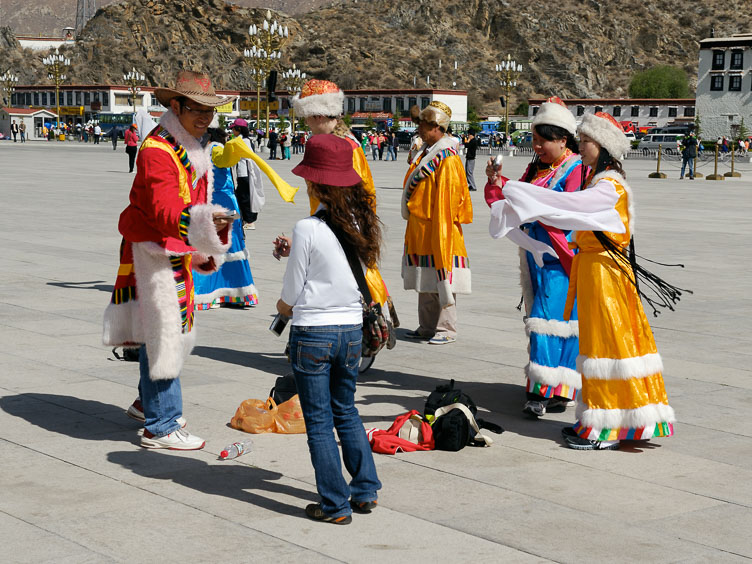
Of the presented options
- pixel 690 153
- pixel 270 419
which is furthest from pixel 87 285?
pixel 690 153

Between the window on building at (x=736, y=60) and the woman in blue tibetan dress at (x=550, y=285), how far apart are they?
3458 inches

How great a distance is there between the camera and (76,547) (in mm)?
4266

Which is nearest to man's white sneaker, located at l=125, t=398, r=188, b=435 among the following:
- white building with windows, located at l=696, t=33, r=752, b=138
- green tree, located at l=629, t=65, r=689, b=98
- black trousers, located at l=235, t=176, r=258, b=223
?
black trousers, located at l=235, t=176, r=258, b=223

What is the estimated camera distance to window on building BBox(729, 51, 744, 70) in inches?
3483

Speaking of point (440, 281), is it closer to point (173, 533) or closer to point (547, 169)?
point (547, 169)

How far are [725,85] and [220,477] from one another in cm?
9054

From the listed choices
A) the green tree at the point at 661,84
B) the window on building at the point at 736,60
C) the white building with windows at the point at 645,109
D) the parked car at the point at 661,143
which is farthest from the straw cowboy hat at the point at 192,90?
the green tree at the point at 661,84

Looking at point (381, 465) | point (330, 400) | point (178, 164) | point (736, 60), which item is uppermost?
point (736, 60)

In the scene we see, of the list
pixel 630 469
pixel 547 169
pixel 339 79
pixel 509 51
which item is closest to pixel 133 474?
pixel 630 469

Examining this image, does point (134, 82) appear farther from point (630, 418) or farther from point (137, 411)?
point (630, 418)

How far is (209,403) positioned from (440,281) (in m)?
2.41

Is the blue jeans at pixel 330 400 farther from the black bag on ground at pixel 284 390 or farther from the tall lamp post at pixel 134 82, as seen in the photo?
the tall lamp post at pixel 134 82

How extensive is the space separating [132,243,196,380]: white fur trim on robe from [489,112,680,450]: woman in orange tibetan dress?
5.44 feet

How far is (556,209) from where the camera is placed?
220 inches
